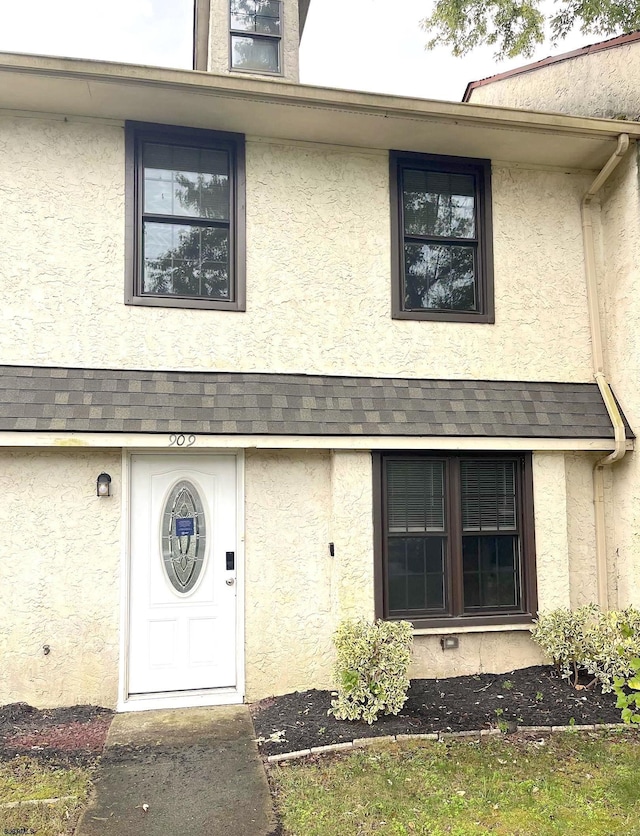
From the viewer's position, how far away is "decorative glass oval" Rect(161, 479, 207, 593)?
6176 millimetres

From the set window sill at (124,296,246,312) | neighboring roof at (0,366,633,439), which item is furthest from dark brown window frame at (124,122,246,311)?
neighboring roof at (0,366,633,439)

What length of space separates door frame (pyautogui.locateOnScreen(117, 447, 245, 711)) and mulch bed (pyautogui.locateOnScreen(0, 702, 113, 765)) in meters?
0.31

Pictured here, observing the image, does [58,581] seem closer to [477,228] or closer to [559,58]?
[477,228]

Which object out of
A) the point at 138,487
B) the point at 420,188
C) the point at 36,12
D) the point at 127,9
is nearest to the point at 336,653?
the point at 138,487

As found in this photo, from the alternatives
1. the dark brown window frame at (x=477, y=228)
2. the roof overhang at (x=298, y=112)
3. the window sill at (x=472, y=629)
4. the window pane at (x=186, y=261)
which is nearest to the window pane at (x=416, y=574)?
the window sill at (x=472, y=629)

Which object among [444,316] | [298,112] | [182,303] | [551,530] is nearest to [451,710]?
[551,530]

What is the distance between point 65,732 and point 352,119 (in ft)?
20.3

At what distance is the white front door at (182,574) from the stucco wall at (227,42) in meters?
4.85

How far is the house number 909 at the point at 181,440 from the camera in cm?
584

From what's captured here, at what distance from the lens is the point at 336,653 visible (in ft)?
20.3

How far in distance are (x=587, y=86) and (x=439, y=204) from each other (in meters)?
2.53

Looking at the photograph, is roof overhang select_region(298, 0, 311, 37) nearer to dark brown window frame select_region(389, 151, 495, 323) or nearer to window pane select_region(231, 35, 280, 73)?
window pane select_region(231, 35, 280, 73)

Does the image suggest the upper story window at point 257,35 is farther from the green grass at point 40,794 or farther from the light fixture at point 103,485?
the green grass at point 40,794

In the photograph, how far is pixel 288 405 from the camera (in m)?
6.23
